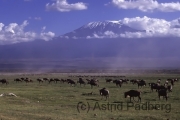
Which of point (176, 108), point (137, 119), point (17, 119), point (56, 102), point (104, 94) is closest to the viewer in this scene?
point (17, 119)

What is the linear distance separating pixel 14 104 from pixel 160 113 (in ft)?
39.1

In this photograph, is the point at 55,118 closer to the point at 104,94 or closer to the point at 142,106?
the point at 142,106

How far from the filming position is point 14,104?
29516mm

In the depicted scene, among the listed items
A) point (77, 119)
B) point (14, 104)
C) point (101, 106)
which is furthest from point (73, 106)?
point (77, 119)

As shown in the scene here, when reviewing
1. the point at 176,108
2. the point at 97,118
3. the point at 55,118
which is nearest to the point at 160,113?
the point at 176,108

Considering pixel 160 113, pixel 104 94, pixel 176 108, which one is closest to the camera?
pixel 160 113

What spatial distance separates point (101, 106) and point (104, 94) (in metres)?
6.78

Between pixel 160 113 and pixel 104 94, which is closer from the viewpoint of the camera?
pixel 160 113

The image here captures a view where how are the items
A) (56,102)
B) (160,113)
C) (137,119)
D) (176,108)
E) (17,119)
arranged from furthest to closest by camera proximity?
1. (56,102)
2. (176,108)
3. (160,113)
4. (137,119)
5. (17,119)

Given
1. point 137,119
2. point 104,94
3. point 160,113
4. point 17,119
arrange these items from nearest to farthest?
point 17,119, point 137,119, point 160,113, point 104,94

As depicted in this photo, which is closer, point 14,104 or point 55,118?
point 55,118

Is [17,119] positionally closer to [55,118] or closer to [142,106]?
[55,118]

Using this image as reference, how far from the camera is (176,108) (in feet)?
95.0

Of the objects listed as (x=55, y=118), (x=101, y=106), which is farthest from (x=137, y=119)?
(x=101, y=106)
